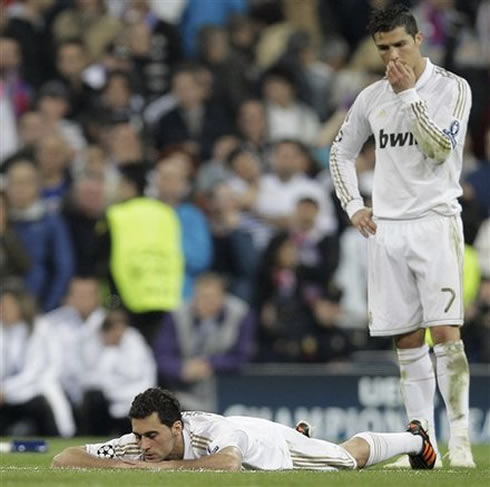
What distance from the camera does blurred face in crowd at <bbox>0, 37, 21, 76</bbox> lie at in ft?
67.5

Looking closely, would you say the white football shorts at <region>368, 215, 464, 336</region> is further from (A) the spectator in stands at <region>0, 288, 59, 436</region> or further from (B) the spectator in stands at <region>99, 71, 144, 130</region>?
(B) the spectator in stands at <region>99, 71, 144, 130</region>

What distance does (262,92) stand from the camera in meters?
22.4

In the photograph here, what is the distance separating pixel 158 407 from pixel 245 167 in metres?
10.1

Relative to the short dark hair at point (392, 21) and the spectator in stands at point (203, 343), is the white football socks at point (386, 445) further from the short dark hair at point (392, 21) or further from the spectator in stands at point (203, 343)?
the spectator in stands at point (203, 343)

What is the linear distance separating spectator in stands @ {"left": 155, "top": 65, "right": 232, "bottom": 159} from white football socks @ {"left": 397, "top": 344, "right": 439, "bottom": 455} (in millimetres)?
9064

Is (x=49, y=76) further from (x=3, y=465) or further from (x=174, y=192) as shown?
(x=3, y=465)

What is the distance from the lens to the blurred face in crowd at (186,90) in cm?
2112

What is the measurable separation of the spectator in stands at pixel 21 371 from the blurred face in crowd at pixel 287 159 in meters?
3.86

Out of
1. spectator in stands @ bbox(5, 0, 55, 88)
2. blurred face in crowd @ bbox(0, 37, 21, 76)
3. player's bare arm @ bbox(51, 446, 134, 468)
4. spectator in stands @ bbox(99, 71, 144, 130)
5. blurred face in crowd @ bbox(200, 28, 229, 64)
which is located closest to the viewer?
player's bare arm @ bbox(51, 446, 134, 468)

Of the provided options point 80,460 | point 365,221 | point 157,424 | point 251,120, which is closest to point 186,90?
point 251,120

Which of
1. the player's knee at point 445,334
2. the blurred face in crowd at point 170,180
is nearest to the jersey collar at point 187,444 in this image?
the player's knee at point 445,334

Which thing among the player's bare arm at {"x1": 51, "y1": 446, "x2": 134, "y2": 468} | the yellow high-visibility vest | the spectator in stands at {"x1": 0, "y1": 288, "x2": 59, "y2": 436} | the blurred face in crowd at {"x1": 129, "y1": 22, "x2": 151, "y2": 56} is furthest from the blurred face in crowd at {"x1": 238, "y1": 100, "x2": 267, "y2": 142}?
the player's bare arm at {"x1": 51, "y1": 446, "x2": 134, "y2": 468}

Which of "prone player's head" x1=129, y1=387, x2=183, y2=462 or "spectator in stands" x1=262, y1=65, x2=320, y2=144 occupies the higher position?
"spectator in stands" x1=262, y1=65, x2=320, y2=144

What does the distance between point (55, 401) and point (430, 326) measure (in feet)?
20.8
